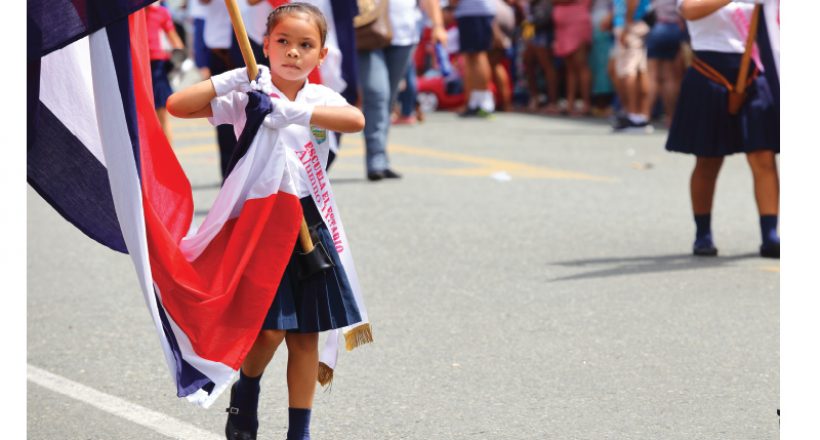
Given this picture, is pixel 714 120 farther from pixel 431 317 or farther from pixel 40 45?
pixel 40 45

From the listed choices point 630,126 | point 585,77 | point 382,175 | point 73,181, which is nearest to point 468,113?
point 585,77

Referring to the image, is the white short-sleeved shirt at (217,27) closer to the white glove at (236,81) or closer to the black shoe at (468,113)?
the white glove at (236,81)

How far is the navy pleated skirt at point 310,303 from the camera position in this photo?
4348mm

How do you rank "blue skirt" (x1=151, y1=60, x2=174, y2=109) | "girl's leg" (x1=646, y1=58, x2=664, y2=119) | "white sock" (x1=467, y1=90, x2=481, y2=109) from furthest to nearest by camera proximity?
"white sock" (x1=467, y1=90, x2=481, y2=109) → "girl's leg" (x1=646, y1=58, x2=664, y2=119) → "blue skirt" (x1=151, y1=60, x2=174, y2=109)

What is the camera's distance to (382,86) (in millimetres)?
11312

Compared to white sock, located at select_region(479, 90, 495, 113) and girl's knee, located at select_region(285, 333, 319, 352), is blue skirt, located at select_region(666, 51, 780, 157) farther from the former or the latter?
white sock, located at select_region(479, 90, 495, 113)

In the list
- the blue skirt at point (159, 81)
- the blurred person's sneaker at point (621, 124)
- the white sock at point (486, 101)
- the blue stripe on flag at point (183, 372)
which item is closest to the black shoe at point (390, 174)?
the blue skirt at point (159, 81)

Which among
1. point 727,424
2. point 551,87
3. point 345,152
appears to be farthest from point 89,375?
point 551,87

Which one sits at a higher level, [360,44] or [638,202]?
[360,44]

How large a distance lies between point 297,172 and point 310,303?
1.24ft

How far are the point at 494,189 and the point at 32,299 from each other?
4.64 m

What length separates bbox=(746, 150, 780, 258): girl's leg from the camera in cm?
808

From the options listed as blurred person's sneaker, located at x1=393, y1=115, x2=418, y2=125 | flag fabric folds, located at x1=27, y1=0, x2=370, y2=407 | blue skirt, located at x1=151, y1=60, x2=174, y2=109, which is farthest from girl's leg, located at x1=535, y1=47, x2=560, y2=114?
flag fabric folds, located at x1=27, y1=0, x2=370, y2=407

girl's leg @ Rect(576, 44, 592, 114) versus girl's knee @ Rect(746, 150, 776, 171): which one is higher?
girl's knee @ Rect(746, 150, 776, 171)
